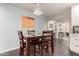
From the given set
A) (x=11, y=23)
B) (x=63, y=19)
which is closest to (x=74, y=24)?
(x=63, y=19)

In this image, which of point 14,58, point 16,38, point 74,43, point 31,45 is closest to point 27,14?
point 16,38

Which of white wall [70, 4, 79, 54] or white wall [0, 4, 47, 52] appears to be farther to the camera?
white wall [0, 4, 47, 52]

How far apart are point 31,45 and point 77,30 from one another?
179 cm

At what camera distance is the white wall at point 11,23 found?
4.13 m

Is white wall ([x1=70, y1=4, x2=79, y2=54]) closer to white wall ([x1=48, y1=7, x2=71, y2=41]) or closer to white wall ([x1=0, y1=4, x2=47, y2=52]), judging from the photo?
white wall ([x1=48, y1=7, x2=71, y2=41])

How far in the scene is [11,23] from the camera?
14.9 feet

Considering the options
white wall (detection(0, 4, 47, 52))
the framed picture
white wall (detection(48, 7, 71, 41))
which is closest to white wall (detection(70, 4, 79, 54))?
the framed picture

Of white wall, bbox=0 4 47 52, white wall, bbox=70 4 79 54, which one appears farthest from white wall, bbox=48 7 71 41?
white wall, bbox=0 4 47 52

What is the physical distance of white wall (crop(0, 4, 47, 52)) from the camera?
413 centimetres

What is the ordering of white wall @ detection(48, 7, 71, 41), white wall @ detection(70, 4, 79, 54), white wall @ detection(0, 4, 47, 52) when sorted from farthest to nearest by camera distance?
white wall @ detection(48, 7, 71, 41) < white wall @ detection(0, 4, 47, 52) < white wall @ detection(70, 4, 79, 54)

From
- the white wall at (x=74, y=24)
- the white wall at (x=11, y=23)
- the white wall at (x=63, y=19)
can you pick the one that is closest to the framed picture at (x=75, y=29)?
the white wall at (x=74, y=24)

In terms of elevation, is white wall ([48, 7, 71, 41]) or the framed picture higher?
white wall ([48, 7, 71, 41])

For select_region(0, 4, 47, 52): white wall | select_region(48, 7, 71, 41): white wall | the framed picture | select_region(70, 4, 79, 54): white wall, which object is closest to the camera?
select_region(70, 4, 79, 54): white wall

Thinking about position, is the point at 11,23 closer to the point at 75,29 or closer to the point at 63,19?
the point at 63,19
